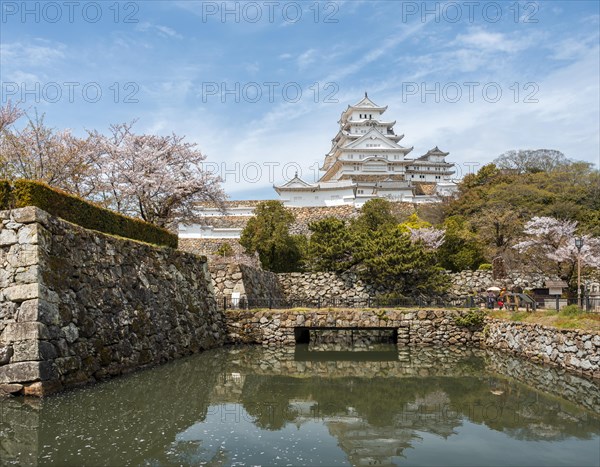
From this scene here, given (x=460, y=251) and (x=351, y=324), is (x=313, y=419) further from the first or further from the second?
(x=460, y=251)

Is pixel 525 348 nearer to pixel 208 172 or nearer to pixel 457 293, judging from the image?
pixel 457 293

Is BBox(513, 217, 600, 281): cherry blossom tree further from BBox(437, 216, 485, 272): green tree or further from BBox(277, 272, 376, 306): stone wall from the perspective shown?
BBox(277, 272, 376, 306): stone wall

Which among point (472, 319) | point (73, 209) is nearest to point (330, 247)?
point (472, 319)

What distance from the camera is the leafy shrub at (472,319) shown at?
55.7ft

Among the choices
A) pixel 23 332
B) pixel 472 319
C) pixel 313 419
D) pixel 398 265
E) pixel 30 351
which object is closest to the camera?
pixel 313 419

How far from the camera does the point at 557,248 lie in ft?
69.6

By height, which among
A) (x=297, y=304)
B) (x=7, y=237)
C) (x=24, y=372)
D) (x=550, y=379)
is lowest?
(x=550, y=379)

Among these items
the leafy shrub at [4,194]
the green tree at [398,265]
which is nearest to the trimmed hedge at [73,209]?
the leafy shrub at [4,194]

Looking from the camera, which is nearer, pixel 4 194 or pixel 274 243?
pixel 4 194

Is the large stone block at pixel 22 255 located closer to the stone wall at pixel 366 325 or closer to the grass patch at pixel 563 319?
the stone wall at pixel 366 325

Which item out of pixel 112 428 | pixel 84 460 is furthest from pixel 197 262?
pixel 84 460

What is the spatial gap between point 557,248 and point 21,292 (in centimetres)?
2044

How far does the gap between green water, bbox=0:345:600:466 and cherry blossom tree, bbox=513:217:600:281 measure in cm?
935

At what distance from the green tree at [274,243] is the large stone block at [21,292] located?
18.5 metres
